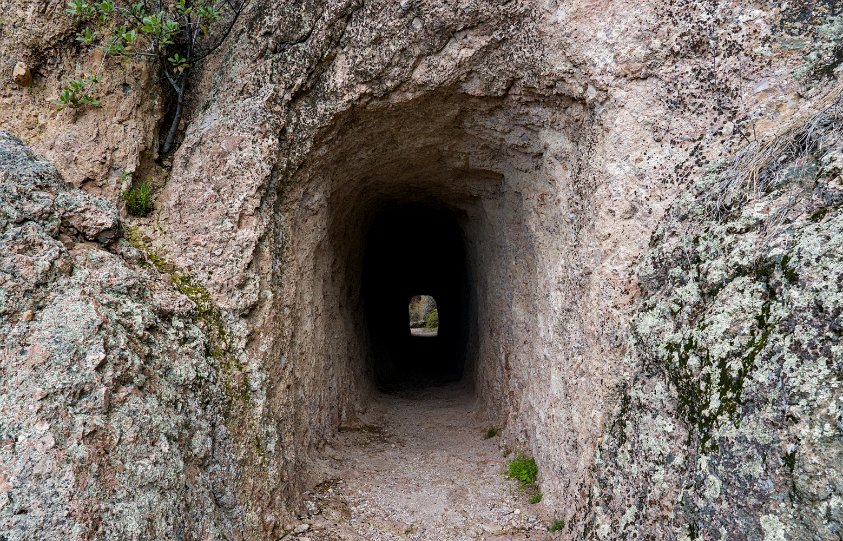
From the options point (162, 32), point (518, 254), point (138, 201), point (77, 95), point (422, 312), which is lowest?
point (422, 312)

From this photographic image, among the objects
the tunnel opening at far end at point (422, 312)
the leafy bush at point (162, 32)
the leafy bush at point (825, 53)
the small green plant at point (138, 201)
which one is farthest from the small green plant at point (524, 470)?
the tunnel opening at far end at point (422, 312)

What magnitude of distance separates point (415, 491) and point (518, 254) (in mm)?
2497

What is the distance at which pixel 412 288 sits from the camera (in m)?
14.3

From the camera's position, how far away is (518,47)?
3871 mm

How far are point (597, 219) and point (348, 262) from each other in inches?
153

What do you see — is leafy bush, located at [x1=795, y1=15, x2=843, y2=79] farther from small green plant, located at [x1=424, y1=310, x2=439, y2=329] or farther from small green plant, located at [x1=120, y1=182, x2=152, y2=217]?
small green plant, located at [x1=424, y1=310, x2=439, y2=329]

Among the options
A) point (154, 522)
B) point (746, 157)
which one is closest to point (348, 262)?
point (154, 522)

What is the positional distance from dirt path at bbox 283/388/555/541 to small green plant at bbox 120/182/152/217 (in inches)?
104

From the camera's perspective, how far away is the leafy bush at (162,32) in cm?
371

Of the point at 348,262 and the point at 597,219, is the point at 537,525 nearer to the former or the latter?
the point at 597,219

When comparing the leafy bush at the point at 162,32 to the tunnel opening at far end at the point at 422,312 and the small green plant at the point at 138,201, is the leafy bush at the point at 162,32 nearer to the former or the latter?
the small green plant at the point at 138,201

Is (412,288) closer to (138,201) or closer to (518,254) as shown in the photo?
(518,254)

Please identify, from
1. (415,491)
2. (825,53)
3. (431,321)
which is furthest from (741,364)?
(431,321)

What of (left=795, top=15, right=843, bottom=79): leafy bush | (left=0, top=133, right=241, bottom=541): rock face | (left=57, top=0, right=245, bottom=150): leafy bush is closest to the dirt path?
(left=0, top=133, right=241, bottom=541): rock face
